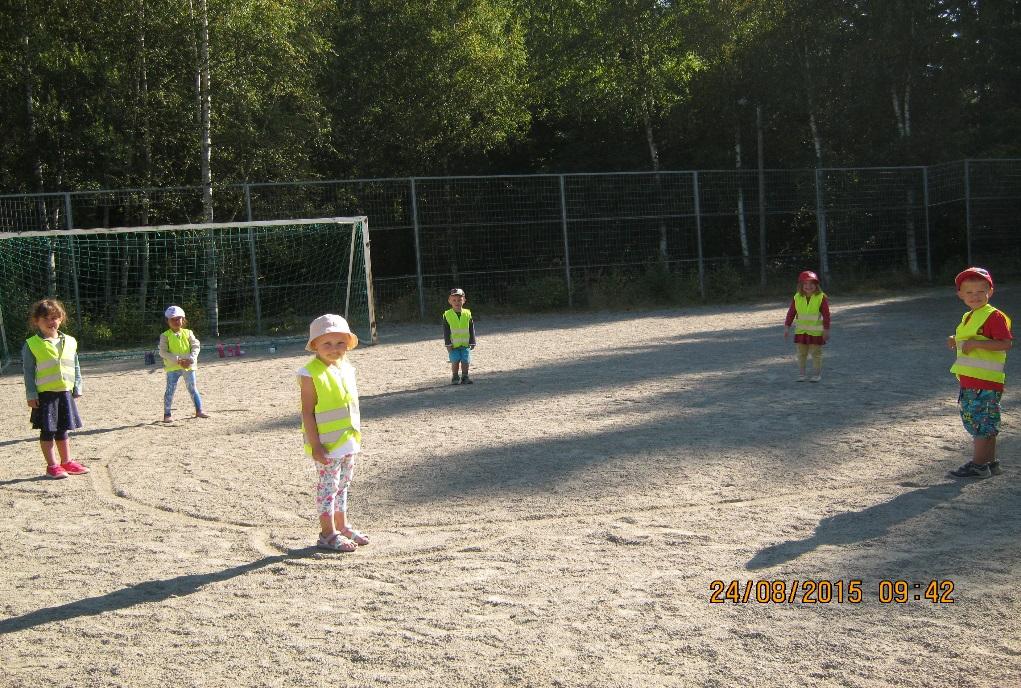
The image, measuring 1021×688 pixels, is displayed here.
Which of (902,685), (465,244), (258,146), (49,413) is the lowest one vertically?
(902,685)

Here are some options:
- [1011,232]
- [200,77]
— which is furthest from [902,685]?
[1011,232]

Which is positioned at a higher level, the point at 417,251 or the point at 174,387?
the point at 417,251

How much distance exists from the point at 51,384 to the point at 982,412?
7.03 meters

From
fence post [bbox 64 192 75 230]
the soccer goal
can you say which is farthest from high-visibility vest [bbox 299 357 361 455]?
fence post [bbox 64 192 75 230]

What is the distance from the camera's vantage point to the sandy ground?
439 cm

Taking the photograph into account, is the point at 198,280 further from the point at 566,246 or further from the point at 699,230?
the point at 699,230

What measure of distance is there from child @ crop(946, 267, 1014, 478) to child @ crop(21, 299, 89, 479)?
6.66 metres

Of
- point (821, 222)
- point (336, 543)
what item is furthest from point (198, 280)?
point (336, 543)

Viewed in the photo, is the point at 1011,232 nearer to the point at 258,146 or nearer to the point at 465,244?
the point at 465,244

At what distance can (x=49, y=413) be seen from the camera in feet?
28.3

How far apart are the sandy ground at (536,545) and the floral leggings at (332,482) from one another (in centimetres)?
28

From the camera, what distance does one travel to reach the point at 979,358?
23.8 feet

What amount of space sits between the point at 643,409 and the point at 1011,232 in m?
21.1

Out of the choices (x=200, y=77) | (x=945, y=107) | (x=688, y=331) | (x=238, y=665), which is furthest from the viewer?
(x=945, y=107)
